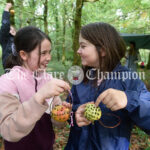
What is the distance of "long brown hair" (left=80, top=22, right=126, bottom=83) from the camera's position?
1.36 meters

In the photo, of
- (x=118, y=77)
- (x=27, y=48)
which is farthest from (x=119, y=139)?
(x=27, y=48)

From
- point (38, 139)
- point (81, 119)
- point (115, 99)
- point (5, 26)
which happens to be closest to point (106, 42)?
point (115, 99)

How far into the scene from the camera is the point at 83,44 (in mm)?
1418

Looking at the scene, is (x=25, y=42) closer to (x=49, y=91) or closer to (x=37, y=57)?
(x=37, y=57)

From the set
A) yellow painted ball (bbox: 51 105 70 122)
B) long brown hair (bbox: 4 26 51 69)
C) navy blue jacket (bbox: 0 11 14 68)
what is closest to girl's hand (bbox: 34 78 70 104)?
yellow painted ball (bbox: 51 105 70 122)

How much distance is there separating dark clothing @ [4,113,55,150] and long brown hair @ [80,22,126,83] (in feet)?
2.60

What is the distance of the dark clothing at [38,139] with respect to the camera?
1334mm

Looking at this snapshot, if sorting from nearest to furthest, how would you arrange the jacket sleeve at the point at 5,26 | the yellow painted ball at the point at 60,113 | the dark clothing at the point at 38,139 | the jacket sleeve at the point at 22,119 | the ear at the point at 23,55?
the jacket sleeve at the point at 22,119 < the yellow painted ball at the point at 60,113 < the dark clothing at the point at 38,139 < the ear at the point at 23,55 < the jacket sleeve at the point at 5,26

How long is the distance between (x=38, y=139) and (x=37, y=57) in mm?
800

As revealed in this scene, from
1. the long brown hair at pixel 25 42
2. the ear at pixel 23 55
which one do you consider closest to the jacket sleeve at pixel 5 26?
the long brown hair at pixel 25 42

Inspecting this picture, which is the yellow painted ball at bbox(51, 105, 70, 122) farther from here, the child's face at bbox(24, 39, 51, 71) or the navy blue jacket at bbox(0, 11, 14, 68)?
the navy blue jacket at bbox(0, 11, 14, 68)

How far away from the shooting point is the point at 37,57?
4.69 ft

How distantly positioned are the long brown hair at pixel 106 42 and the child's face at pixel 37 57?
0.39 metres

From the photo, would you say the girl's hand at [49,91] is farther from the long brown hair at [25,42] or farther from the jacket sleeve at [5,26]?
the jacket sleeve at [5,26]
